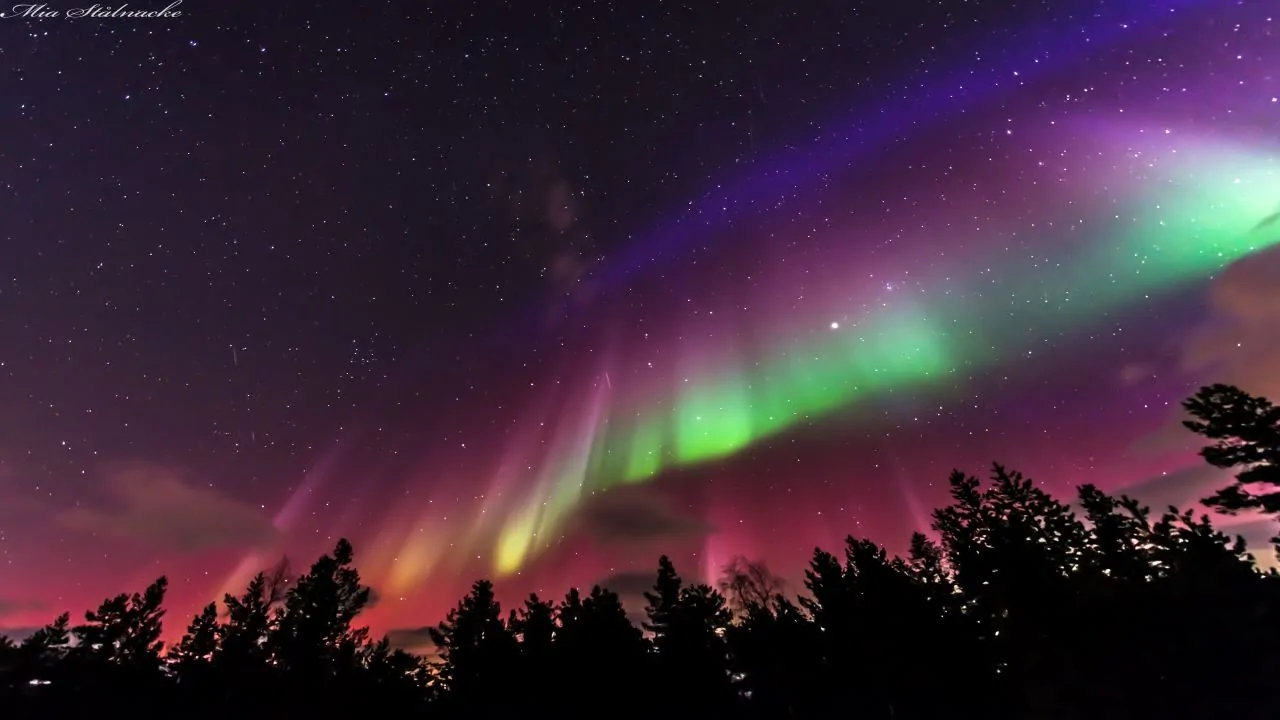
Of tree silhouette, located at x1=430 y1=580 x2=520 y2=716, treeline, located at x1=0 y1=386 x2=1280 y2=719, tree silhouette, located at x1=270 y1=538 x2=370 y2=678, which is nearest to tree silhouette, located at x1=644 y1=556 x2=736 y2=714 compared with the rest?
treeline, located at x1=0 y1=386 x2=1280 y2=719

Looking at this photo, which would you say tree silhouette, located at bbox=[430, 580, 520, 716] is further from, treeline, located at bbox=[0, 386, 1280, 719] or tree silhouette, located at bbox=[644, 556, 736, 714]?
tree silhouette, located at bbox=[644, 556, 736, 714]

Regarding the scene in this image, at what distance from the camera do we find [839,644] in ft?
140

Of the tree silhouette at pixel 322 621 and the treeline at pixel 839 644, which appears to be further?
the tree silhouette at pixel 322 621

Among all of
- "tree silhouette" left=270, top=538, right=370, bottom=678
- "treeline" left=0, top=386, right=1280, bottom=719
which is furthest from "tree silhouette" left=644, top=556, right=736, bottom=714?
"tree silhouette" left=270, top=538, right=370, bottom=678

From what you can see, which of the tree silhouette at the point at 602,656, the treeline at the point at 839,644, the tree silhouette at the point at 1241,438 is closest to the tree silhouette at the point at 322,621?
the treeline at the point at 839,644

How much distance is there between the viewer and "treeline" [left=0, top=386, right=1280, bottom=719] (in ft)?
100

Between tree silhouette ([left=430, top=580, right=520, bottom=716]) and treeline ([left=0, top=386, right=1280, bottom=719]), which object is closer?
treeline ([left=0, top=386, right=1280, bottom=719])

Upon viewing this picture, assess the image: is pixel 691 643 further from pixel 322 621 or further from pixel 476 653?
pixel 322 621

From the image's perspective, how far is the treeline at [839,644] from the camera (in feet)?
100

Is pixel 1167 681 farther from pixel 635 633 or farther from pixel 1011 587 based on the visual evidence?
pixel 635 633

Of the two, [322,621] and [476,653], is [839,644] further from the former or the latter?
[322,621]

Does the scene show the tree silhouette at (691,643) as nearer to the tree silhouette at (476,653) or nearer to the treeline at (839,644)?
the treeline at (839,644)

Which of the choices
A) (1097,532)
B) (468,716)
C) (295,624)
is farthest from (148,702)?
(1097,532)

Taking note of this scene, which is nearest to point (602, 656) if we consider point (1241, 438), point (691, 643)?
point (691, 643)
